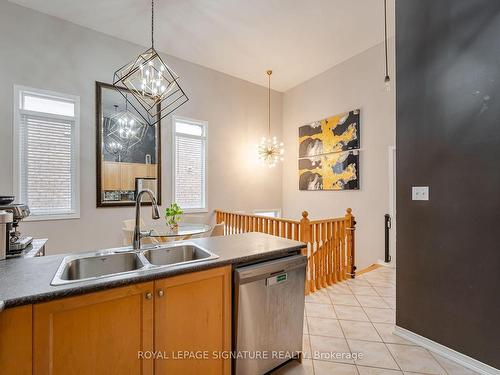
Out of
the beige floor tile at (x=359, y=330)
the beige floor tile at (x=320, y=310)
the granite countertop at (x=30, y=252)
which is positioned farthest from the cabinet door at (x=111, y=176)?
the beige floor tile at (x=359, y=330)

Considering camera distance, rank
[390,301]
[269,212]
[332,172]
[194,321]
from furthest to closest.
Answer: [269,212]
[332,172]
[390,301]
[194,321]

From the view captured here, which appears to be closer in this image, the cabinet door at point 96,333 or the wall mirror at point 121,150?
the cabinet door at point 96,333

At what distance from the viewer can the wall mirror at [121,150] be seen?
158 inches

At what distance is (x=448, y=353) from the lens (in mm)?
1998

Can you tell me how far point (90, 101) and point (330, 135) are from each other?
438 cm

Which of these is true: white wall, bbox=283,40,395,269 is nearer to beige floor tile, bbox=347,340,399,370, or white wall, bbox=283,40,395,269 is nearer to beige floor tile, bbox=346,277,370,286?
beige floor tile, bbox=346,277,370,286

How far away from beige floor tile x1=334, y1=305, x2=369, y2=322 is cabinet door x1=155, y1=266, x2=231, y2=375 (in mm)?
1630

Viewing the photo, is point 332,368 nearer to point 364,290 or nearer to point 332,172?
point 364,290

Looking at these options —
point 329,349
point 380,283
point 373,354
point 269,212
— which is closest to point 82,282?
point 329,349

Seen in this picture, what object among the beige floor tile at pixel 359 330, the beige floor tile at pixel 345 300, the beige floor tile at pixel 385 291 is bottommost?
the beige floor tile at pixel 359 330

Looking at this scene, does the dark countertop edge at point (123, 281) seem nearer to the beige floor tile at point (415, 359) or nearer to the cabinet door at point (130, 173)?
the beige floor tile at point (415, 359)

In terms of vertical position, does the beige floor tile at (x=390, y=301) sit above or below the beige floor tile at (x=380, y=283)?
below

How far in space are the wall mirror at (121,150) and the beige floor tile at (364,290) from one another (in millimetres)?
3491

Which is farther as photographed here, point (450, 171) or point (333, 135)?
point (333, 135)
